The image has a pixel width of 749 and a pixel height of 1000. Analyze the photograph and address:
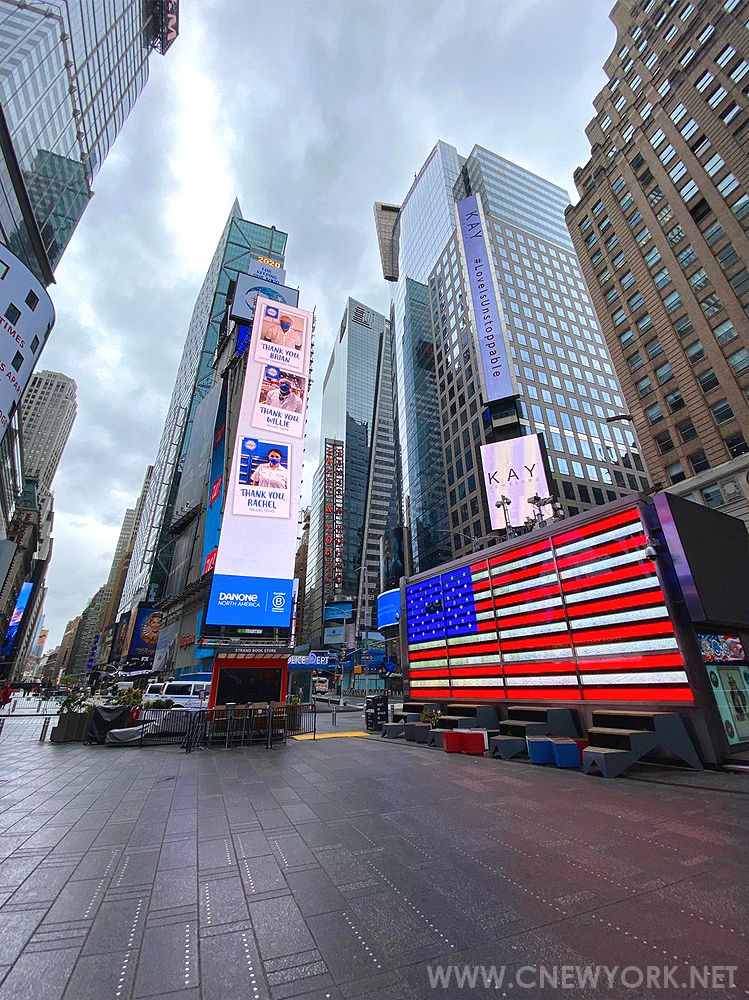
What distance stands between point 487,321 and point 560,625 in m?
48.9

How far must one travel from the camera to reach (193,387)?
79.1 metres

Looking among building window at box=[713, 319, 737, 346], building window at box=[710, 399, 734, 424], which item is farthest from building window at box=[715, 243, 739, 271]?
building window at box=[710, 399, 734, 424]

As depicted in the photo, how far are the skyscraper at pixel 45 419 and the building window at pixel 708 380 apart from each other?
17909cm

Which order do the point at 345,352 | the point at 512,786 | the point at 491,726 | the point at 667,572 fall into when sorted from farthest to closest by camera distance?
the point at 345,352, the point at 491,726, the point at 667,572, the point at 512,786

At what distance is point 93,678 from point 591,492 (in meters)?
75.9

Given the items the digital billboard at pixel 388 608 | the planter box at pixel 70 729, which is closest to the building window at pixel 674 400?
the digital billboard at pixel 388 608

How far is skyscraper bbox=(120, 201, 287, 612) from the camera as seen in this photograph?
7069 cm

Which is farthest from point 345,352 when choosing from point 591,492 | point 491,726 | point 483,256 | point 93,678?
point 491,726

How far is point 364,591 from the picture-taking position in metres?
107

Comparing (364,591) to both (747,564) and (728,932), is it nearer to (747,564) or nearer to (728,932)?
(747,564)

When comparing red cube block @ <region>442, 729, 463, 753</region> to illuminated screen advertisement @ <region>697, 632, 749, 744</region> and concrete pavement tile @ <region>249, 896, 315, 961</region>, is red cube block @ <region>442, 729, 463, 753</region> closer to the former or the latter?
illuminated screen advertisement @ <region>697, 632, 749, 744</region>

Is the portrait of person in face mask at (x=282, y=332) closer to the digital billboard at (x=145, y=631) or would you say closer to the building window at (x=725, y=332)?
the building window at (x=725, y=332)

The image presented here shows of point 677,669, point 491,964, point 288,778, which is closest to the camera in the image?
point 491,964

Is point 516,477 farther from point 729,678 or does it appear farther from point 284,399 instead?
point 729,678
